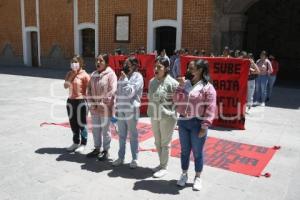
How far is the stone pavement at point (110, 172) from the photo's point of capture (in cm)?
455

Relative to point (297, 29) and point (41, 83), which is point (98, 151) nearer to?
point (41, 83)

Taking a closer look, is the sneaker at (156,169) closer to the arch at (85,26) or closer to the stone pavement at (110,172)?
the stone pavement at (110,172)

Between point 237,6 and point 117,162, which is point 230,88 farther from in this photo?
point 237,6

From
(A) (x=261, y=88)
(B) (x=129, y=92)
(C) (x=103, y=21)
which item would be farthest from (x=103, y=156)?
(C) (x=103, y=21)

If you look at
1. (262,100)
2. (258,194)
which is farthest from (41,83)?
(258,194)

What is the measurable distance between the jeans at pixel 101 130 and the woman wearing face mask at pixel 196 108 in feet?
4.77

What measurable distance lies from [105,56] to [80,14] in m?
15.9

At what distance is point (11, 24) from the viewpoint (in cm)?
2480

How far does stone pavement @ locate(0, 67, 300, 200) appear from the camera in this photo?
14.9ft

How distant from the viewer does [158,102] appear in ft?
16.3

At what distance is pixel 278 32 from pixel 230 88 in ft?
45.2

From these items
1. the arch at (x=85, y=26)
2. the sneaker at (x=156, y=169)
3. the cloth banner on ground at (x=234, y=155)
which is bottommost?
the cloth banner on ground at (x=234, y=155)

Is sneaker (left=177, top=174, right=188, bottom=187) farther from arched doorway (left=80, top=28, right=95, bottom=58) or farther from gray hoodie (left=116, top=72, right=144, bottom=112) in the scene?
arched doorway (left=80, top=28, right=95, bottom=58)

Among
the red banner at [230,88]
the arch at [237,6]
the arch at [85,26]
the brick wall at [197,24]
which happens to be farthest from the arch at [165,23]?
the red banner at [230,88]
